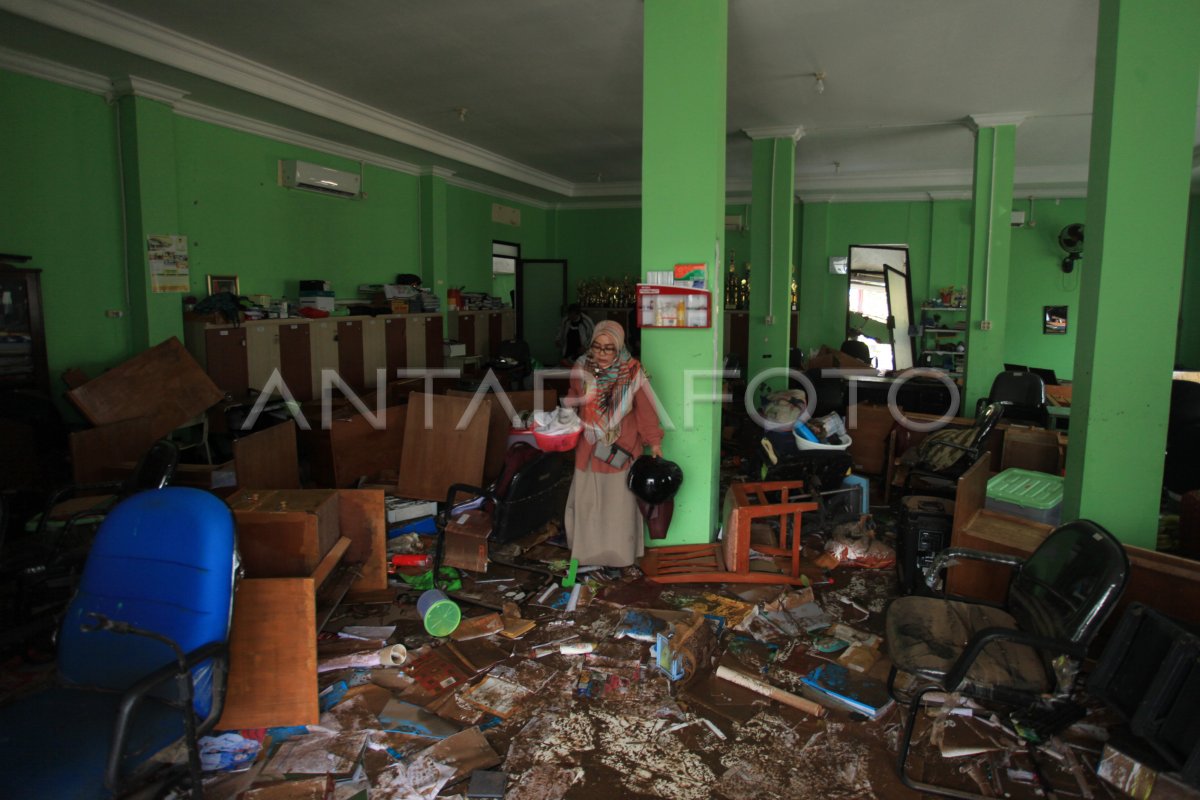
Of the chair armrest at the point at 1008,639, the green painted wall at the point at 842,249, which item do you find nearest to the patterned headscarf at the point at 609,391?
the chair armrest at the point at 1008,639

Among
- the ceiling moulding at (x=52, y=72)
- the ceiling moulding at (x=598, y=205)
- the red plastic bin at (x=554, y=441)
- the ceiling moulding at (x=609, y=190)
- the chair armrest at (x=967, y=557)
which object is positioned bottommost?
the chair armrest at (x=967, y=557)

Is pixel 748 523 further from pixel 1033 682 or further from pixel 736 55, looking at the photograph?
pixel 736 55

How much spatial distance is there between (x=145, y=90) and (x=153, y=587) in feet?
16.3

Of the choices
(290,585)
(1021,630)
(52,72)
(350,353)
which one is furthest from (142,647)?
(350,353)

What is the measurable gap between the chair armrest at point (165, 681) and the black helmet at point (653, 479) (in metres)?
2.31

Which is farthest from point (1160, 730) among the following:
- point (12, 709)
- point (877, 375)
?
point (877, 375)

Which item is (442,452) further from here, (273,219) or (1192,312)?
(1192,312)

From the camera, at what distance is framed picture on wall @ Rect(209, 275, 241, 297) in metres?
6.40

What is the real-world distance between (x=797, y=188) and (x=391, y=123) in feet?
22.1

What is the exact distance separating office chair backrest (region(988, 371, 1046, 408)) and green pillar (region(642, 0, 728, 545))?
3.37 m

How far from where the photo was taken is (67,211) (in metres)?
5.31

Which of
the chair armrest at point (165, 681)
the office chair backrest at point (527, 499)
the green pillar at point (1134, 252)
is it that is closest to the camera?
the chair armrest at point (165, 681)

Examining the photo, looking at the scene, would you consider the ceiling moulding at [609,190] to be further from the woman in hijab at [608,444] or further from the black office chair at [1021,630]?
the black office chair at [1021,630]

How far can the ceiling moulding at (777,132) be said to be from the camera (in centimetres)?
745
